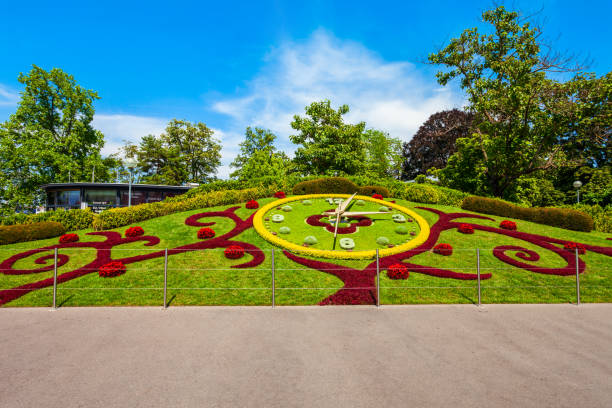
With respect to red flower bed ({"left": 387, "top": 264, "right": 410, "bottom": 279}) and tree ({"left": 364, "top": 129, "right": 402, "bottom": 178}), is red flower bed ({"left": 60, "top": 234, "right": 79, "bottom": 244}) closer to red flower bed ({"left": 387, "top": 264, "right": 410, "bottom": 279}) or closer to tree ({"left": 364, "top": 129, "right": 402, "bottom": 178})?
red flower bed ({"left": 387, "top": 264, "right": 410, "bottom": 279})

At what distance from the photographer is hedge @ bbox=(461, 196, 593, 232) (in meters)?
17.2

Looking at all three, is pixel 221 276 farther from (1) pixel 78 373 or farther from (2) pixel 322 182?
(2) pixel 322 182

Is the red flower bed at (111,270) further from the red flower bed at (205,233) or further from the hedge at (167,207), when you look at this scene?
the hedge at (167,207)

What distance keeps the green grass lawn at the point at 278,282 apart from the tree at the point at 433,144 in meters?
31.8

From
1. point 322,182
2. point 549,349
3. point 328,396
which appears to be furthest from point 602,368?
point 322,182

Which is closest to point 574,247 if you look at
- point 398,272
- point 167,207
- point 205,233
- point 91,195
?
point 398,272

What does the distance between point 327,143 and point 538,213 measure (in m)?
20.9

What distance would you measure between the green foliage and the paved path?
1132 centimetres

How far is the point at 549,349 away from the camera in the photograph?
5680mm

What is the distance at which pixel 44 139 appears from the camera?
33.2 m

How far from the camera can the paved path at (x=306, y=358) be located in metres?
4.13

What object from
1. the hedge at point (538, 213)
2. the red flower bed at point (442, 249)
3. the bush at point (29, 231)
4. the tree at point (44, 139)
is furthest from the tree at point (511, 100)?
the tree at point (44, 139)

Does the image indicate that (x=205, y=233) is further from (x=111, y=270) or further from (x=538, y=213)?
(x=538, y=213)

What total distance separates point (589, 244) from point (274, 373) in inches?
760
